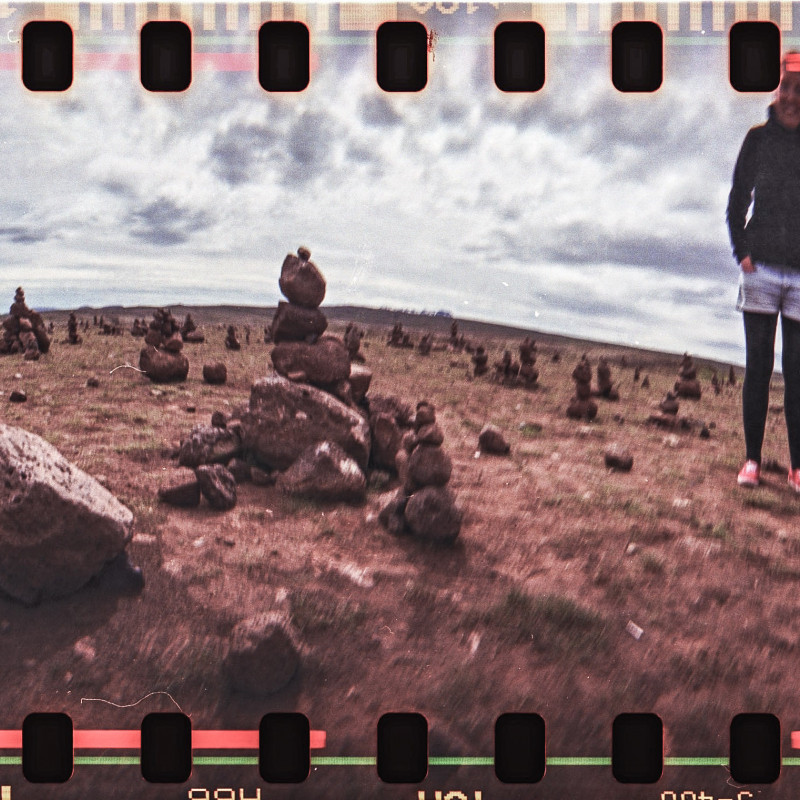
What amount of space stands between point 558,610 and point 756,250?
139 inches

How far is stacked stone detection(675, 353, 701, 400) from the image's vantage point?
8.89 metres

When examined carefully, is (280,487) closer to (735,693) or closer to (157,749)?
(157,749)

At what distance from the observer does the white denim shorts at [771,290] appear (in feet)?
17.6

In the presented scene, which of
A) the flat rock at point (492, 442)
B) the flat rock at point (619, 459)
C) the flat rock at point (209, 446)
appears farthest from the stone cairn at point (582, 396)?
the flat rock at point (209, 446)

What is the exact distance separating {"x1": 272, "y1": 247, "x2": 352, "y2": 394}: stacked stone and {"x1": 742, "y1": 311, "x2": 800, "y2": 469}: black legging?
424 cm

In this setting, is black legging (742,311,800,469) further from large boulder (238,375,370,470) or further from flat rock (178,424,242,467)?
flat rock (178,424,242,467)

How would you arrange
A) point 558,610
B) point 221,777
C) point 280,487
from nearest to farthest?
1. point 221,777
2. point 558,610
3. point 280,487

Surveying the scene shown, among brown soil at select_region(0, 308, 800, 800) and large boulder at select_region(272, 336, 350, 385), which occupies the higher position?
large boulder at select_region(272, 336, 350, 385)

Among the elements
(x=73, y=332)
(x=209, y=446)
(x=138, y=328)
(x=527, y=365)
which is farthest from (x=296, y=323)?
(x=73, y=332)

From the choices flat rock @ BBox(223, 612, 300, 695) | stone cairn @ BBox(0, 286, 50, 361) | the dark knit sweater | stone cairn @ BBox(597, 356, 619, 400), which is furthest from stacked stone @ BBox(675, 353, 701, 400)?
stone cairn @ BBox(0, 286, 50, 361)

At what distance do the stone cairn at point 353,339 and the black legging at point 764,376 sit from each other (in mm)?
4094

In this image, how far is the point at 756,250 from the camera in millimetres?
5395

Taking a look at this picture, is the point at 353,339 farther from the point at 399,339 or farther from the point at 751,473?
the point at 751,473

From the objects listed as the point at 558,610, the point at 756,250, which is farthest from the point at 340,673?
the point at 756,250
